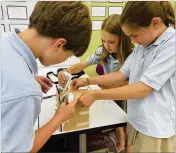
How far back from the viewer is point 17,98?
1.66ft

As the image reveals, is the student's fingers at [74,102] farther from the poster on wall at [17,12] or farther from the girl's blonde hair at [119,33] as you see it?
the poster on wall at [17,12]

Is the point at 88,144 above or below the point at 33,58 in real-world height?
below

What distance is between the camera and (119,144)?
1319 millimetres

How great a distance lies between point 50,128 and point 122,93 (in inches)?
13.4

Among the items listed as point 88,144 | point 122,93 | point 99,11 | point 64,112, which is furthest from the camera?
point 99,11

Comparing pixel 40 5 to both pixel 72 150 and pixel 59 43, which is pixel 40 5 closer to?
pixel 59 43

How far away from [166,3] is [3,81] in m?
0.65

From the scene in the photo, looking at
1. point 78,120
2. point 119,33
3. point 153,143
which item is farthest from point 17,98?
point 119,33

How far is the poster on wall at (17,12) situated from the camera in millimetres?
1664

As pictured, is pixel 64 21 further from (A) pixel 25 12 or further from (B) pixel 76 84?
(A) pixel 25 12

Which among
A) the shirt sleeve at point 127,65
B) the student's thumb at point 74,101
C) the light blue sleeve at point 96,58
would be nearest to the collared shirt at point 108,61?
the light blue sleeve at point 96,58

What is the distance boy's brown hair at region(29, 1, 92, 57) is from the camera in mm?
616

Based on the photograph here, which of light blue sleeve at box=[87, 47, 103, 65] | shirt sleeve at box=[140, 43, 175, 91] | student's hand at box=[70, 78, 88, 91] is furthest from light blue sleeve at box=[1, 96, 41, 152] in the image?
light blue sleeve at box=[87, 47, 103, 65]

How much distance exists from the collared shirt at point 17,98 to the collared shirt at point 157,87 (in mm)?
462
